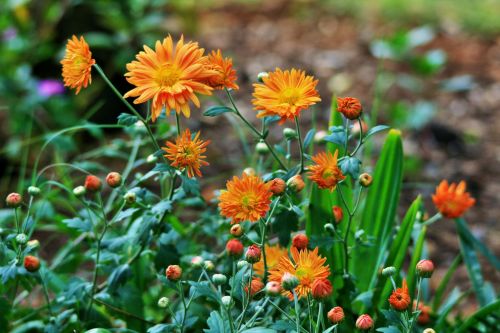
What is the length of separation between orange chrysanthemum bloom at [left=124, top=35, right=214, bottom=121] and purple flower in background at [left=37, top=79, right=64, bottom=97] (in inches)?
68.5

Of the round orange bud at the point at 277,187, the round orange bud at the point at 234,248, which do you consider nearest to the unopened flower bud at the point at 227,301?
the round orange bud at the point at 234,248

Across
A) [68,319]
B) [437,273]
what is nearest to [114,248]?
[68,319]

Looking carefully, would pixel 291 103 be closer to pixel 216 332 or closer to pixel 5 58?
pixel 216 332

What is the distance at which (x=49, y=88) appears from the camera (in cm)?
278

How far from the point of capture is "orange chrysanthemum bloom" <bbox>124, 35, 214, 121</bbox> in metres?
1.07

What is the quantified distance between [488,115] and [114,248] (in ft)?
7.49

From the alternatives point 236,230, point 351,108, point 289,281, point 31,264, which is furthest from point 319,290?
point 31,264

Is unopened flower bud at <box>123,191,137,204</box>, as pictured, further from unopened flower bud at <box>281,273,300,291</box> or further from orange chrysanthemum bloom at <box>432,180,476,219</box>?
orange chrysanthemum bloom at <box>432,180,476,219</box>

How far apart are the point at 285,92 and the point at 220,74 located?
0.33 ft

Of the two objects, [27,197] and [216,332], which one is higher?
[216,332]

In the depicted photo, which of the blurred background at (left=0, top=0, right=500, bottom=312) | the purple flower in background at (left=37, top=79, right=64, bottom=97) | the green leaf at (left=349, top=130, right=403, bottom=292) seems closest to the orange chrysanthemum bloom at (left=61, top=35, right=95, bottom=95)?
the green leaf at (left=349, top=130, right=403, bottom=292)

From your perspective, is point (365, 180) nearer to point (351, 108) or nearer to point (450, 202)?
point (351, 108)

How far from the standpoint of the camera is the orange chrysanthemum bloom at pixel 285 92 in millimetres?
1116

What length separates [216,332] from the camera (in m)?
1.10
